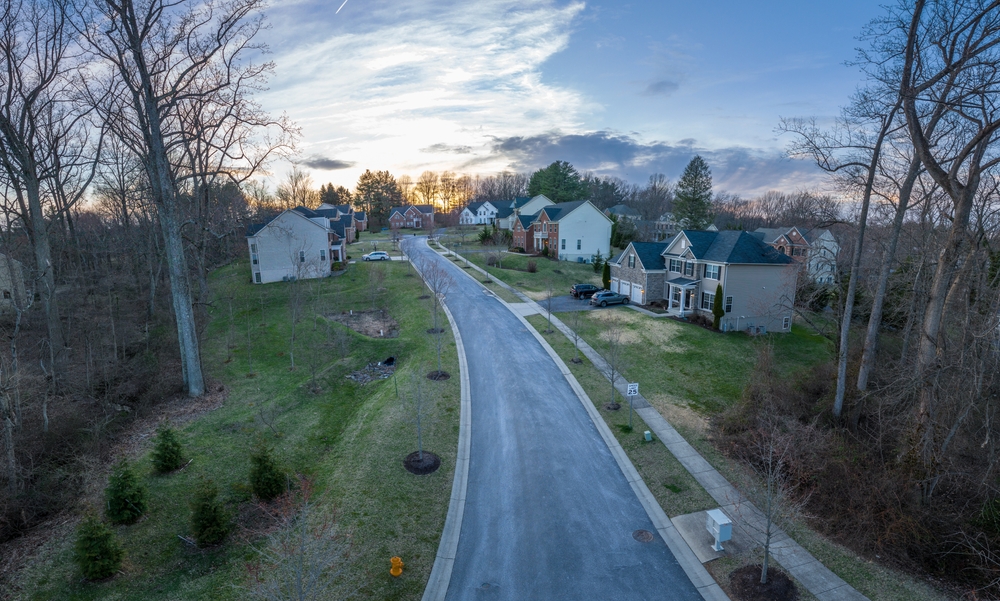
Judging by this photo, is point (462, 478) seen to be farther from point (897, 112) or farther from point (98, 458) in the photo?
point (897, 112)

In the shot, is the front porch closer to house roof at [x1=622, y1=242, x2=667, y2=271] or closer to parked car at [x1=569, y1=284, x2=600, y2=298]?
house roof at [x1=622, y1=242, x2=667, y2=271]

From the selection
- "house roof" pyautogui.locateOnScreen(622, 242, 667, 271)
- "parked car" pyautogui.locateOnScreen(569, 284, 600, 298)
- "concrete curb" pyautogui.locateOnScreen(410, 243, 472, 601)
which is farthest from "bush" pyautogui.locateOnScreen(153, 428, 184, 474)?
"house roof" pyautogui.locateOnScreen(622, 242, 667, 271)

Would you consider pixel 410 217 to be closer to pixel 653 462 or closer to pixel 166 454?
pixel 166 454

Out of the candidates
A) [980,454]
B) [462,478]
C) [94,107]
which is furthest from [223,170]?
[980,454]

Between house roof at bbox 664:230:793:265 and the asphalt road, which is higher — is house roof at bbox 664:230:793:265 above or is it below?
above

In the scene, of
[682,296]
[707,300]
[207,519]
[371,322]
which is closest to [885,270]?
[707,300]

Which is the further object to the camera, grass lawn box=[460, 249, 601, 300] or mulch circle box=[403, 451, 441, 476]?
grass lawn box=[460, 249, 601, 300]

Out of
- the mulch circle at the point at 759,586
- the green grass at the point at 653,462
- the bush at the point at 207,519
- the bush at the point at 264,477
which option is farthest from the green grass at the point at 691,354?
the bush at the point at 207,519
